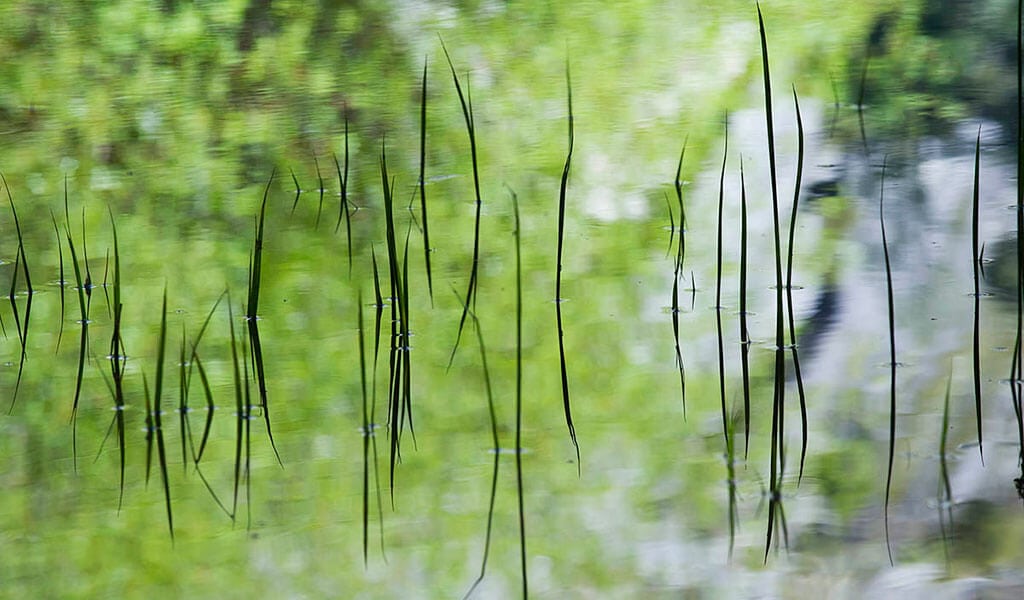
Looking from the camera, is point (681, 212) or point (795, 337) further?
point (681, 212)

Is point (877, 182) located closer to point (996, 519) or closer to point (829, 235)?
point (829, 235)

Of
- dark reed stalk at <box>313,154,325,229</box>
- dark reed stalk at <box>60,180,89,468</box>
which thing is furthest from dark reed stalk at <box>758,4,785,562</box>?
dark reed stalk at <box>313,154,325,229</box>

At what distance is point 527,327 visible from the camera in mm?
1969

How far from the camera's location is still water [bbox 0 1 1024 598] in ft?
4.66

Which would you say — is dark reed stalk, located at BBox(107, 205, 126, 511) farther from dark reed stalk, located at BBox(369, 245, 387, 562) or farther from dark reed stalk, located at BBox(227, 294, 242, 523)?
dark reed stalk, located at BBox(369, 245, 387, 562)

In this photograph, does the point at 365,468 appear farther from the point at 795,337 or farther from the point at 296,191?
the point at 296,191

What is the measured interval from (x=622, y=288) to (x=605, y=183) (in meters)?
0.54

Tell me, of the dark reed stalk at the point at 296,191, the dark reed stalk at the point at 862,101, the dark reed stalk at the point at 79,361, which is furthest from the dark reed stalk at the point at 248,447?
the dark reed stalk at the point at 862,101

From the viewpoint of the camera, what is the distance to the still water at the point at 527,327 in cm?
142

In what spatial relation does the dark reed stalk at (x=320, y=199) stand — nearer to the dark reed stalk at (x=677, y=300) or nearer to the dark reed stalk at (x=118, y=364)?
the dark reed stalk at (x=118, y=364)

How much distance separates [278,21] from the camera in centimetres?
413

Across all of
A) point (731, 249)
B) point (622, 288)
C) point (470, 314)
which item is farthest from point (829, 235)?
point (470, 314)

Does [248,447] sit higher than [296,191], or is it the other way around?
[296,191]

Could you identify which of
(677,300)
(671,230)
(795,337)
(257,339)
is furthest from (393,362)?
(671,230)
